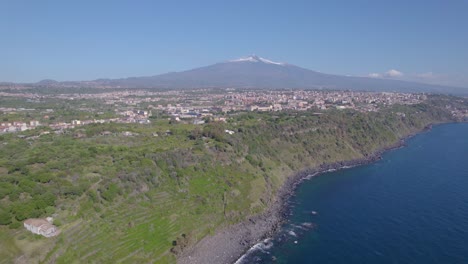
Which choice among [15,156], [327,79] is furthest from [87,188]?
[327,79]

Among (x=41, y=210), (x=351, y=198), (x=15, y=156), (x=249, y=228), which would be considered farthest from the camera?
(x=351, y=198)

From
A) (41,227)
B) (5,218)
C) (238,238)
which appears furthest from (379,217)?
(5,218)

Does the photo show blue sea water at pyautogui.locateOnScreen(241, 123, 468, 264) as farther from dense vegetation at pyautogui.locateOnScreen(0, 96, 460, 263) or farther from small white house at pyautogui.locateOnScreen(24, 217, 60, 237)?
small white house at pyautogui.locateOnScreen(24, 217, 60, 237)

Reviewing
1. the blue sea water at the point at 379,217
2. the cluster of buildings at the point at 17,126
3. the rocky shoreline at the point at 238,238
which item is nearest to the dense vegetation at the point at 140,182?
the rocky shoreline at the point at 238,238

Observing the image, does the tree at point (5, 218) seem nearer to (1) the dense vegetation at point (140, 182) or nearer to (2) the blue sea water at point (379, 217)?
(1) the dense vegetation at point (140, 182)

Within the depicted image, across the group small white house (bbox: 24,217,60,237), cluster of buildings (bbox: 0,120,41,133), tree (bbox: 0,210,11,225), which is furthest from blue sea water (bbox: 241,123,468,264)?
cluster of buildings (bbox: 0,120,41,133)

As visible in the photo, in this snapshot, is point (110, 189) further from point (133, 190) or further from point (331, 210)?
point (331, 210)

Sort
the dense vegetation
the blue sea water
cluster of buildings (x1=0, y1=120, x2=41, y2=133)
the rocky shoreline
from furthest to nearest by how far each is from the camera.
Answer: cluster of buildings (x1=0, y1=120, x2=41, y2=133)
the blue sea water
the rocky shoreline
the dense vegetation
